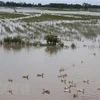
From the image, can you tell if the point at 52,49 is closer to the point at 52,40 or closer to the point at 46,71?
the point at 52,40

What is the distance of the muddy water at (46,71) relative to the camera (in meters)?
11.9

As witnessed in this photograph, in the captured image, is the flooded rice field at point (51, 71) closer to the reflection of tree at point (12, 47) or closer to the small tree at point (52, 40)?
the reflection of tree at point (12, 47)

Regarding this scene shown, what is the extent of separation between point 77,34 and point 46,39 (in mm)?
5508

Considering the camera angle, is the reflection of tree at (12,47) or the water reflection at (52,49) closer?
the water reflection at (52,49)

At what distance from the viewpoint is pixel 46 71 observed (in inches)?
600

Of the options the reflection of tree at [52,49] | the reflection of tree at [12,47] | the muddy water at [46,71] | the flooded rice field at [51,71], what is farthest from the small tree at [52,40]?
the reflection of tree at [12,47]

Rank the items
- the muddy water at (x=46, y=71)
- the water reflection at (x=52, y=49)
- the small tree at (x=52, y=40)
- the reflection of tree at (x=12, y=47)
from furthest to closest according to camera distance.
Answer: the small tree at (x=52, y=40) → the reflection of tree at (x=12, y=47) → the water reflection at (x=52, y=49) → the muddy water at (x=46, y=71)

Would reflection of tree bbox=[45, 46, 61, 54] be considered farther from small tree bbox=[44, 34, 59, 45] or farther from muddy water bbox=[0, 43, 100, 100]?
small tree bbox=[44, 34, 59, 45]

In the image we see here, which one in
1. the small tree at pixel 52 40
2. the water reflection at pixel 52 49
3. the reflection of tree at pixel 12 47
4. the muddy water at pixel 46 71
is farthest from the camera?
the small tree at pixel 52 40

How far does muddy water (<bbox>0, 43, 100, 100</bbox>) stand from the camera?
11859 millimetres

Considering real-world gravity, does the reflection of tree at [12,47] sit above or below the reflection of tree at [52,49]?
above

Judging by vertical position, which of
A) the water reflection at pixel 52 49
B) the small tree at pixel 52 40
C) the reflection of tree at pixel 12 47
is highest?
the small tree at pixel 52 40

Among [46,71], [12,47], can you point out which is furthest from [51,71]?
[12,47]

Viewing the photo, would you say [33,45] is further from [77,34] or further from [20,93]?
[20,93]
